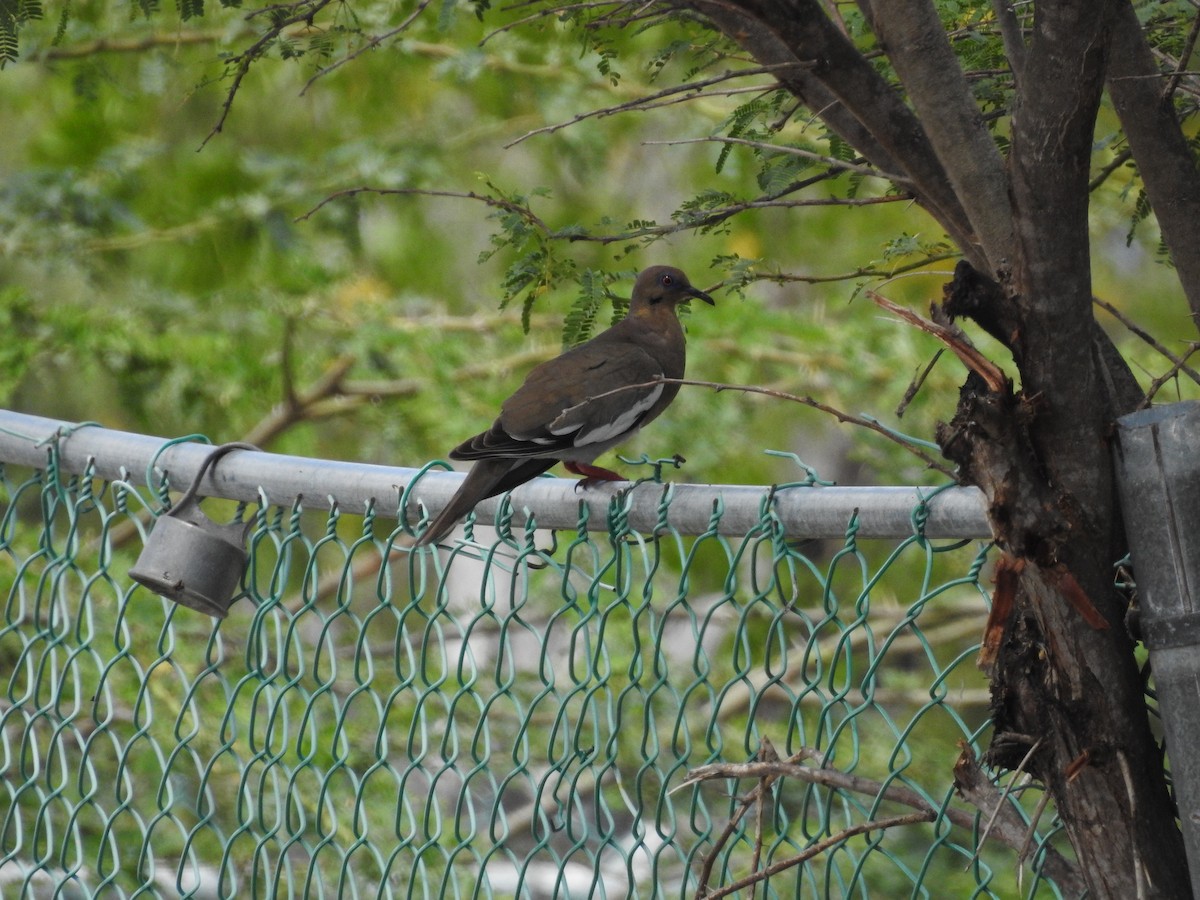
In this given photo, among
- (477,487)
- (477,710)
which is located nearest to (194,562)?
(477,487)

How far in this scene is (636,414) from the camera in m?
4.06

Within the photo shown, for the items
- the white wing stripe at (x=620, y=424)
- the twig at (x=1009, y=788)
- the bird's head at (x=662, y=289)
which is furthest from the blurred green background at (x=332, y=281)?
the twig at (x=1009, y=788)

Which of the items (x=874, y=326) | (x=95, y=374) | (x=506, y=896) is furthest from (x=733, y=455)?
(x=95, y=374)

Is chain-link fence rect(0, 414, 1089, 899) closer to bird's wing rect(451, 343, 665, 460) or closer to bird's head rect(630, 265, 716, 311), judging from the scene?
bird's wing rect(451, 343, 665, 460)

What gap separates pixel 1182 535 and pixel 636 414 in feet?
8.31

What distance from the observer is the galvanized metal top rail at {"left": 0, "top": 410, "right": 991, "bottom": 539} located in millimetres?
1937

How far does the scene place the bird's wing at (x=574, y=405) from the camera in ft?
11.9

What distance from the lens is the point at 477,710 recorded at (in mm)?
6004

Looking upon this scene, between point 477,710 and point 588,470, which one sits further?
point 477,710

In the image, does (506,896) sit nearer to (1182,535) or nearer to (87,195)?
(87,195)

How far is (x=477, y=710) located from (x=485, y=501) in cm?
354

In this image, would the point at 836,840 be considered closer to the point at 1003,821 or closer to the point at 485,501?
the point at 1003,821

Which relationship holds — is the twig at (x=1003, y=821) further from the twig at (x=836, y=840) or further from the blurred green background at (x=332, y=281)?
→ the blurred green background at (x=332, y=281)

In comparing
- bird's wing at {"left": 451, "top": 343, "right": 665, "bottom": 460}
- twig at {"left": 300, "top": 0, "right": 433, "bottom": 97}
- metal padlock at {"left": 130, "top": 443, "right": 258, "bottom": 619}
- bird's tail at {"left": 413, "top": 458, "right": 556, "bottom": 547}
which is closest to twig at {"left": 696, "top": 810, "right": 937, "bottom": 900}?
bird's tail at {"left": 413, "top": 458, "right": 556, "bottom": 547}
